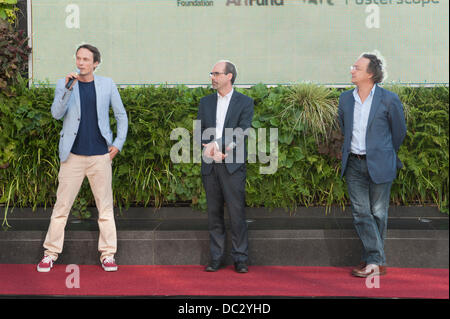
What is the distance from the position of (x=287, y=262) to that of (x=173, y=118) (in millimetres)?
2255

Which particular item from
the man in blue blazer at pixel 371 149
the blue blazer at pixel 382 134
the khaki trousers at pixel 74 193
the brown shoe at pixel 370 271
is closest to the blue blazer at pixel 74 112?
the khaki trousers at pixel 74 193

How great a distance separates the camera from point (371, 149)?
505cm

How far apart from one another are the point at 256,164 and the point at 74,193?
2159 millimetres

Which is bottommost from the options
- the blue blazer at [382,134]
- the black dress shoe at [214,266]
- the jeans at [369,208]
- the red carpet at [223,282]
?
the red carpet at [223,282]

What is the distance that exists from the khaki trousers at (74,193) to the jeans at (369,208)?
2.43 m

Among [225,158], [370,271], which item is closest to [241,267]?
[225,158]

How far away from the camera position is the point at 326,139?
6438mm

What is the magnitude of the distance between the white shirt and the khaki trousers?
1163mm

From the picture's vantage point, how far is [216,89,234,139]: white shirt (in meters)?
5.35

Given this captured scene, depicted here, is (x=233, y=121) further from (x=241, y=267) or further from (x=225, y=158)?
(x=241, y=267)

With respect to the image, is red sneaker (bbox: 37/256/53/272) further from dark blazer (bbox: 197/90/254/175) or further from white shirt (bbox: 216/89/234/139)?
white shirt (bbox: 216/89/234/139)

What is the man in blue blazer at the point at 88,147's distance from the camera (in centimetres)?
534

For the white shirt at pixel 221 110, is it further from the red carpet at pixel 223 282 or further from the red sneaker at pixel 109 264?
the red sneaker at pixel 109 264

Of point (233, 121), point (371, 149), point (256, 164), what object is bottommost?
point (256, 164)
